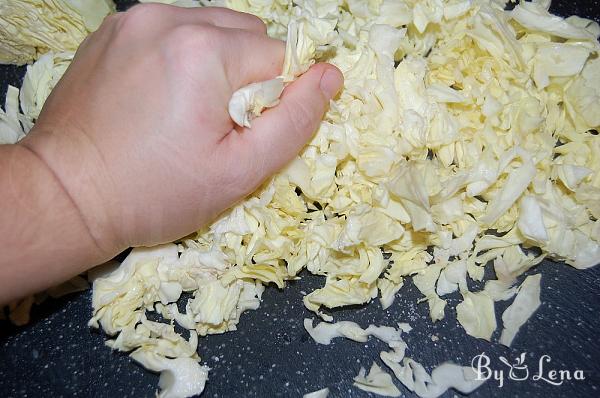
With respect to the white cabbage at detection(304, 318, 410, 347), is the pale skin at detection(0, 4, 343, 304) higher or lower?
higher

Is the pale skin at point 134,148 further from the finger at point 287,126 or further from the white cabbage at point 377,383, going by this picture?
the white cabbage at point 377,383

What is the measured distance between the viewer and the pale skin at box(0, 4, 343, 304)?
2.47 ft

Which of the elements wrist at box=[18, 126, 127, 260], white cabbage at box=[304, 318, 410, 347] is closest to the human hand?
wrist at box=[18, 126, 127, 260]

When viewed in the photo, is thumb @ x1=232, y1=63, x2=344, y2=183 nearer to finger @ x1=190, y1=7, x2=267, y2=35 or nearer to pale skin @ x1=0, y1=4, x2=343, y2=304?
pale skin @ x1=0, y1=4, x2=343, y2=304

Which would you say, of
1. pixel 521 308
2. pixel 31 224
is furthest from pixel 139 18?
pixel 521 308

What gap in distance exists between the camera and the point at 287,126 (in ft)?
2.72

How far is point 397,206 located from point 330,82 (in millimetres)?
205


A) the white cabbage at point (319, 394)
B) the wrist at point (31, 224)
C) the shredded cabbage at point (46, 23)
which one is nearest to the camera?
the wrist at point (31, 224)

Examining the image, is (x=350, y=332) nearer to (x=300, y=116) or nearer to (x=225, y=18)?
(x=300, y=116)

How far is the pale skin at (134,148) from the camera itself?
752 millimetres

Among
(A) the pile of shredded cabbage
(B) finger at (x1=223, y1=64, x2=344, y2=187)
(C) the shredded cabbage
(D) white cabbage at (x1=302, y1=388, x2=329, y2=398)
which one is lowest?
(D) white cabbage at (x1=302, y1=388, x2=329, y2=398)

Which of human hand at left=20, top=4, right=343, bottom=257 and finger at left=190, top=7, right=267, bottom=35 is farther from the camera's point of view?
finger at left=190, top=7, right=267, bottom=35

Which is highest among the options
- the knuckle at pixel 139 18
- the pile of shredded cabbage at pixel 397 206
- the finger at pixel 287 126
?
the knuckle at pixel 139 18

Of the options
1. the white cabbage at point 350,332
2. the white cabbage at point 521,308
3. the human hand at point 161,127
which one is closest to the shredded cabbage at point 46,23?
the human hand at point 161,127
